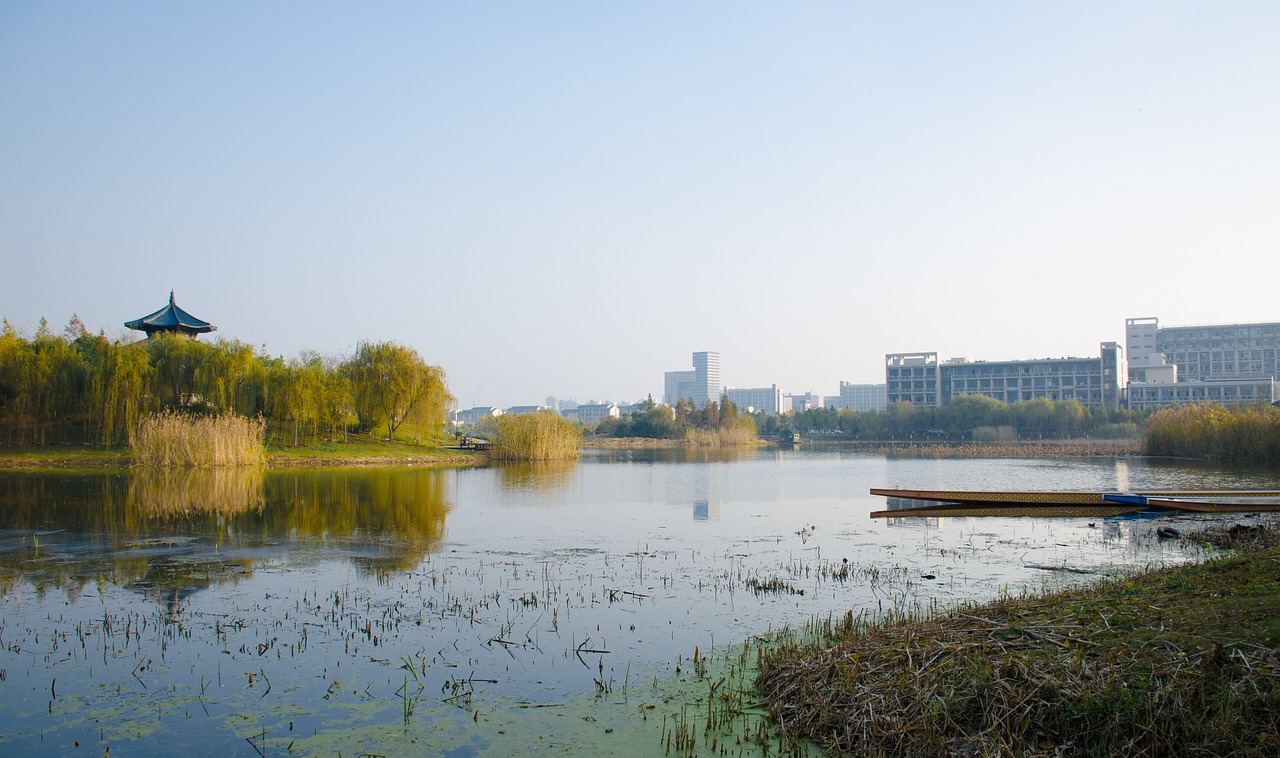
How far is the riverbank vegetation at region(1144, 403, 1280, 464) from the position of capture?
131 feet

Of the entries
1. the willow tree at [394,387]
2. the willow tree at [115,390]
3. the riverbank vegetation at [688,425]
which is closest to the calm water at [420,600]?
the willow tree at [115,390]

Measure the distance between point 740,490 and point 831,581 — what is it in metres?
17.7

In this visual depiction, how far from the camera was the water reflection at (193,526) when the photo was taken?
43.6 feet

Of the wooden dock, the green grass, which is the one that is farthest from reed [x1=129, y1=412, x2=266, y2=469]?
the wooden dock

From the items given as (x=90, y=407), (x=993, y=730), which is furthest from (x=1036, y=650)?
(x=90, y=407)

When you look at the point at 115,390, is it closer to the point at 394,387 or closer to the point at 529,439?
the point at 394,387

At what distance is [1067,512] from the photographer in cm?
1455

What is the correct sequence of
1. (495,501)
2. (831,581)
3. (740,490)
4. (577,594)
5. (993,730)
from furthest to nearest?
(740,490) → (495,501) → (831,581) → (577,594) → (993,730)

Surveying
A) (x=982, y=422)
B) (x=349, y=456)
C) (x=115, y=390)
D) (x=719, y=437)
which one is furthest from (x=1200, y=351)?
(x=115, y=390)

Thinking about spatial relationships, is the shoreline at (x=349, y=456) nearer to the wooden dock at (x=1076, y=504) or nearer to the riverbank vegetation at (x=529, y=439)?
the riverbank vegetation at (x=529, y=439)

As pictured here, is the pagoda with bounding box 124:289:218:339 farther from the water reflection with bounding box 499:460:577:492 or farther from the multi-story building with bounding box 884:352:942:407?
the multi-story building with bounding box 884:352:942:407

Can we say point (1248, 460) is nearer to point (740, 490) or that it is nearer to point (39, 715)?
point (740, 490)

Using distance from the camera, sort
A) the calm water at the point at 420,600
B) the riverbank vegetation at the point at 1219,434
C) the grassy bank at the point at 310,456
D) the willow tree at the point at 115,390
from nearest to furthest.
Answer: the calm water at the point at 420,600 < the grassy bank at the point at 310,456 < the willow tree at the point at 115,390 < the riverbank vegetation at the point at 1219,434

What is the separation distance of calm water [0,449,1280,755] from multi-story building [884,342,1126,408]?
10008 cm
